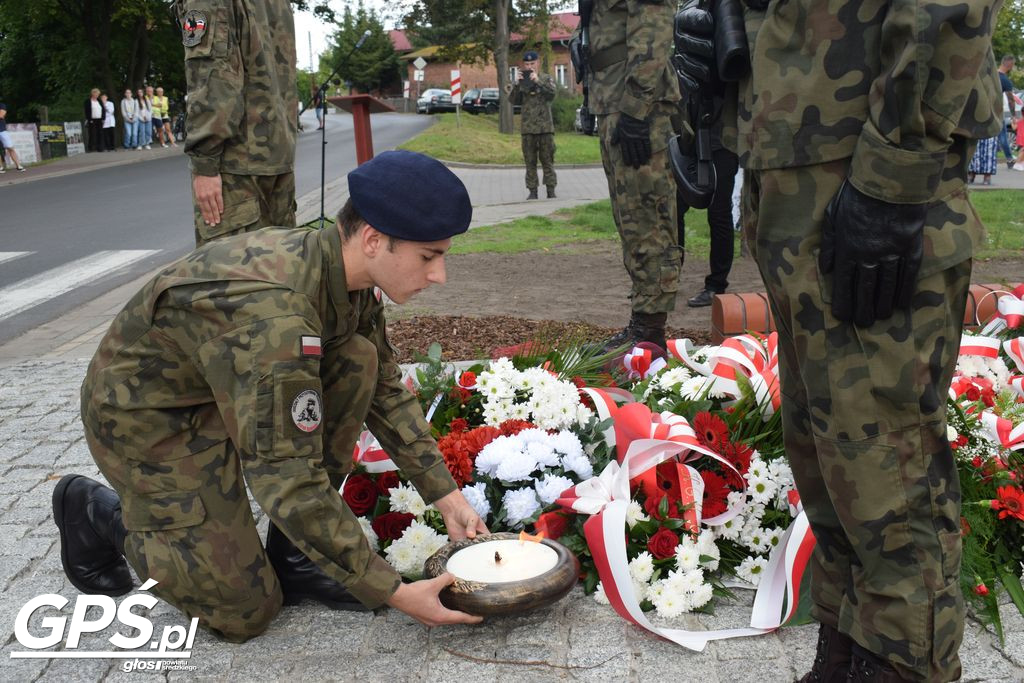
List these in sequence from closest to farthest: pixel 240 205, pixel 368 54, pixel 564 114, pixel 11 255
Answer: pixel 240 205 < pixel 11 255 < pixel 564 114 < pixel 368 54

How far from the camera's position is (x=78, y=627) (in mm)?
2764

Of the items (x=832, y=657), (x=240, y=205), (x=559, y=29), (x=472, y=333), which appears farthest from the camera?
(x=559, y=29)

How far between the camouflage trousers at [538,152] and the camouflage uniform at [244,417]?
502 inches

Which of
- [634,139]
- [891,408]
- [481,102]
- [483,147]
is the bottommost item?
[483,147]

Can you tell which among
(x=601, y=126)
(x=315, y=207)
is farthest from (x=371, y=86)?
(x=601, y=126)

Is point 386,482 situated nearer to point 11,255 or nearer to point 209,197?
point 209,197

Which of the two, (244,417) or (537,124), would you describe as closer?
(244,417)

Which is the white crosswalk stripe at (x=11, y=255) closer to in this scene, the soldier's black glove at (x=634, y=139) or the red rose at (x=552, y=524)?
the soldier's black glove at (x=634, y=139)

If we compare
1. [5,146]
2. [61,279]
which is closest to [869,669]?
[61,279]

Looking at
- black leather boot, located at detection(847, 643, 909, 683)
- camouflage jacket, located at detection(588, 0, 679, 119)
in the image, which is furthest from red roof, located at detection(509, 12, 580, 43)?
black leather boot, located at detection(847, 643, 909, 683)

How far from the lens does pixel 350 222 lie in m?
2.46

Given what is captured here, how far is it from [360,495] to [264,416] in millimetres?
1066

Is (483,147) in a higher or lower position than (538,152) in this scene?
lower

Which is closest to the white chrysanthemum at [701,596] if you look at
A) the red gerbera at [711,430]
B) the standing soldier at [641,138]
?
the red gerbera at [711,430]
